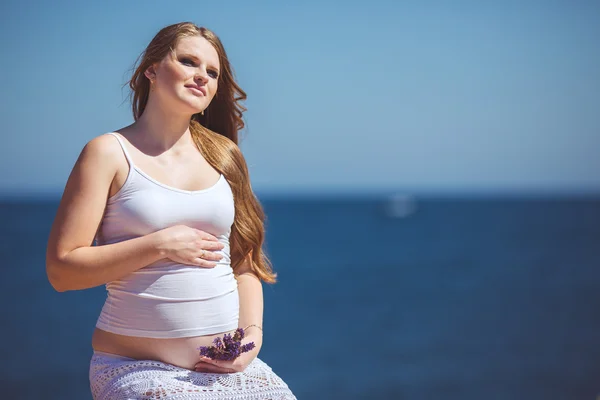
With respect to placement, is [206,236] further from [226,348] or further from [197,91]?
[197,91]

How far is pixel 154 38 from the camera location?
3.29 metres

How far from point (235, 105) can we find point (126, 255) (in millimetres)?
1236

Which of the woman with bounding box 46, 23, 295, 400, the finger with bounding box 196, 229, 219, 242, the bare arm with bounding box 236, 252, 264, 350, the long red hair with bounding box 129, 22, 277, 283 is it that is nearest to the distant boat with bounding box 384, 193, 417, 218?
the long red hair with bounding box 129, 22, 277, 283

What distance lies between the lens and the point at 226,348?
9.96 feet

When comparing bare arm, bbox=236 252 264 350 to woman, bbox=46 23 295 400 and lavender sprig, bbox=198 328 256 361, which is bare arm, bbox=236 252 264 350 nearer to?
woman, bbox=46 23 295 400

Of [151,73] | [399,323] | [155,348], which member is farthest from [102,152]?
[399,323]

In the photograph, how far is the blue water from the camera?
2253 centimetres

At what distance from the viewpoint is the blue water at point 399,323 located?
73.9 ft

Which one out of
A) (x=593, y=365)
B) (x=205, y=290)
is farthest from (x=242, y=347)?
(x=593, y=365)

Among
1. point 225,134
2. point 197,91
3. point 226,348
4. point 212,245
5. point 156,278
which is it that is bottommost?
point 226,348

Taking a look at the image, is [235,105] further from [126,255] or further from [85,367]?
[85,367]

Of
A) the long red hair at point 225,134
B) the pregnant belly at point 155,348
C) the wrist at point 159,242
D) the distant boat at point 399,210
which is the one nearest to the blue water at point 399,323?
the long red hair at point 225,134

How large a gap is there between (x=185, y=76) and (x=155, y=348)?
126cm

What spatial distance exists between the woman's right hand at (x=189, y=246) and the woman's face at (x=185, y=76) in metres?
0.62
